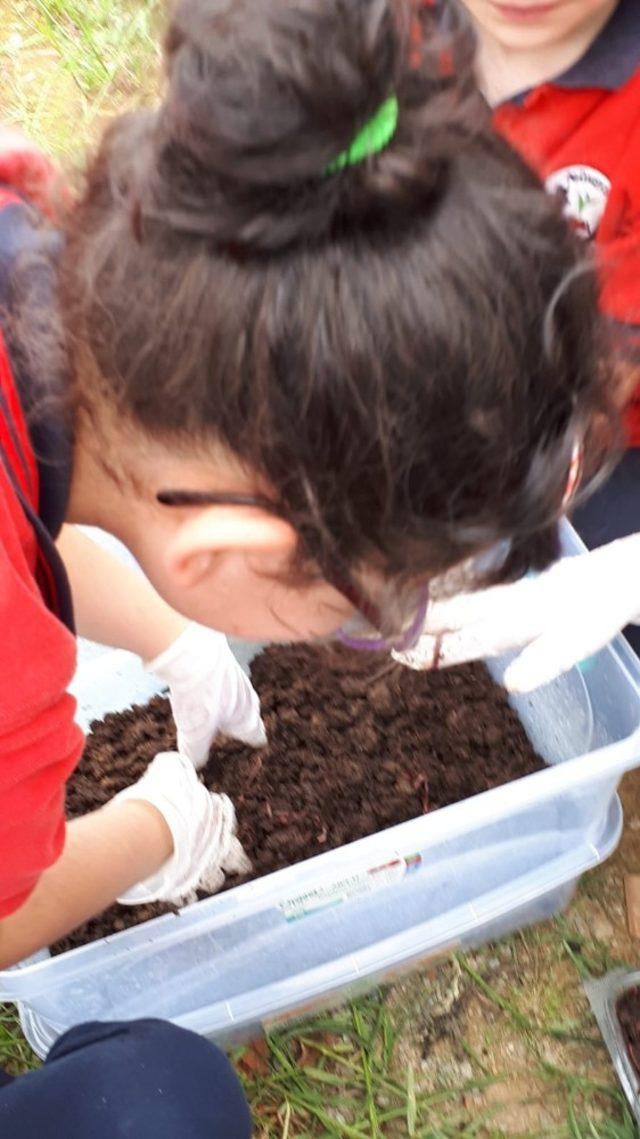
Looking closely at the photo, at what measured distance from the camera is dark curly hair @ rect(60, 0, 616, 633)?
0.44 metres

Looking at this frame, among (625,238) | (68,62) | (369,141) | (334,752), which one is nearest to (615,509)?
(625,238)

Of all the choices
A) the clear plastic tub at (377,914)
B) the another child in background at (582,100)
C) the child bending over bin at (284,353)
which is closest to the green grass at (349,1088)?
the clear plastic tub at (377,914)

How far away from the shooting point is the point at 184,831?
981 mm

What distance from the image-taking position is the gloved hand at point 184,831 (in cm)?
99

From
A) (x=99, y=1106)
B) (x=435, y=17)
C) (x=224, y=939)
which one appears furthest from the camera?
(x=224, y=939)

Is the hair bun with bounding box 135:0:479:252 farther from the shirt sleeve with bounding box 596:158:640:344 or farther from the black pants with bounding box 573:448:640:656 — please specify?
the black pants with bounding box 573:448:640:656

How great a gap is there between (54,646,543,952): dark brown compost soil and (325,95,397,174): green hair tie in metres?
0.71

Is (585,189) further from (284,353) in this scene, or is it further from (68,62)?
(68,62)

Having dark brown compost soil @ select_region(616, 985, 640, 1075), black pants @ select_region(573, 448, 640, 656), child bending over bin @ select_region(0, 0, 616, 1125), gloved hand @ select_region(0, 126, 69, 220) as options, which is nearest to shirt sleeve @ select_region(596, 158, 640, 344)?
black pants @ select_region(573, 448, 640, 656)

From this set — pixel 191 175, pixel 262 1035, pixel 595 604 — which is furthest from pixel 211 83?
pixel 262 1035

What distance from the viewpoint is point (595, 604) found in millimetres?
1013

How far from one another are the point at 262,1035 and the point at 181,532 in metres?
0.76

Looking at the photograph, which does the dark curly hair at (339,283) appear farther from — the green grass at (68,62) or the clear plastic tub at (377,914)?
the green grass at (68,62)

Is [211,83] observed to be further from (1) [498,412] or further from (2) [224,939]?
(2) [224,939]
